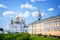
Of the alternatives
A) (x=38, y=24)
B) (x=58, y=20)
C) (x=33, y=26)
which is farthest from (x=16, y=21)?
(x=58, y=20)

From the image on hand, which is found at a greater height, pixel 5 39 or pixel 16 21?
pixel 16 21

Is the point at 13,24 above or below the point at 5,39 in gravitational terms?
above

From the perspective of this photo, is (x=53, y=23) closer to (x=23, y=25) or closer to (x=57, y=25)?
(x=57, y=25)

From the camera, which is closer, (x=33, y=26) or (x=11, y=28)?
(x=33, y=26)

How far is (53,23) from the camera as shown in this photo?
1653cm

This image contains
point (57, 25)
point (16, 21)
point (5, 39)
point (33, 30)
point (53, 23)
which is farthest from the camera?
point (16, 21)

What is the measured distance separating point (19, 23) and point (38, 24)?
46.0ft

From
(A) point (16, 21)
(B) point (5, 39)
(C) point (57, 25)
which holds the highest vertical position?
(A) point (16, 21)

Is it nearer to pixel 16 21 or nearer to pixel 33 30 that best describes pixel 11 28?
pixel 16 21

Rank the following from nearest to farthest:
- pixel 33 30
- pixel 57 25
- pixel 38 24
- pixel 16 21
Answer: pixel 57 25
pixel 38 24
pixel 33 30
pixel 16 21

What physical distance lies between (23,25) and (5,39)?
24123mm

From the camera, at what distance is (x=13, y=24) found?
36.4m

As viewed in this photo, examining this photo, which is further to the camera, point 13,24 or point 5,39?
point 13,24

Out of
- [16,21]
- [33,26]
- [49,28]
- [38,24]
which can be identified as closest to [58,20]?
[49,28]
